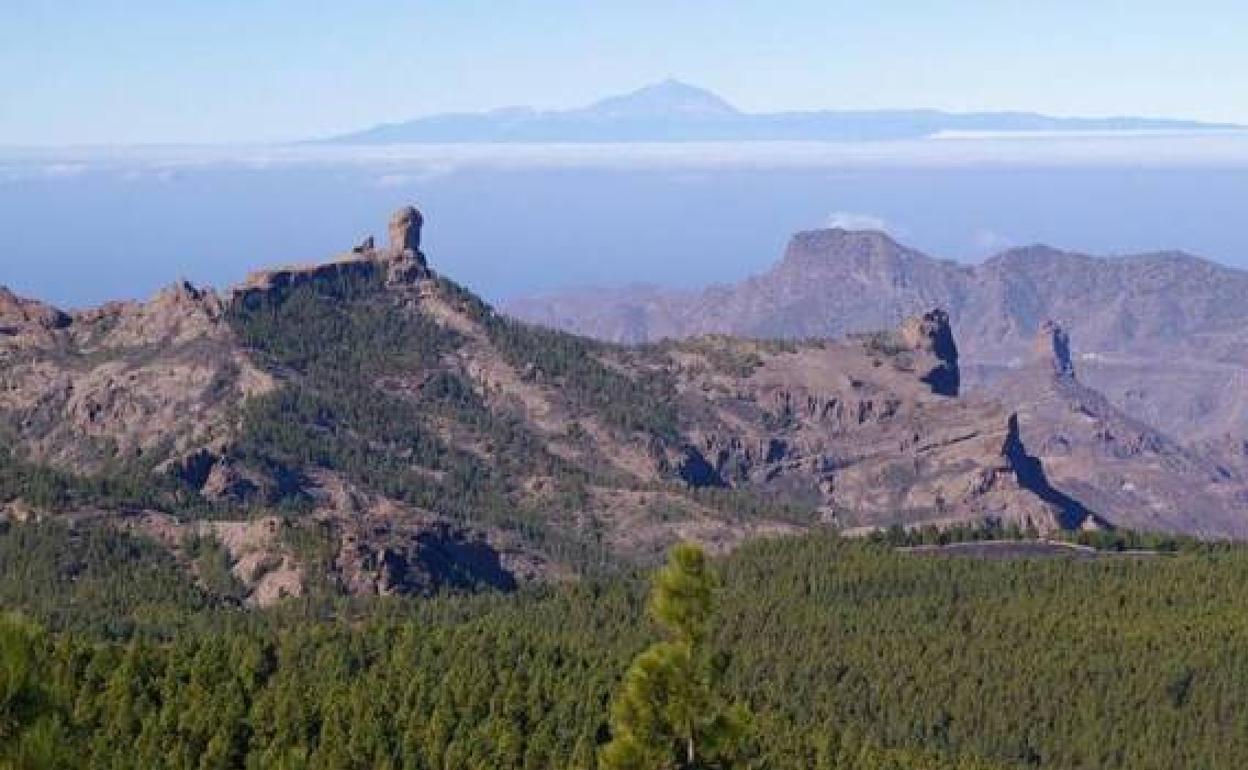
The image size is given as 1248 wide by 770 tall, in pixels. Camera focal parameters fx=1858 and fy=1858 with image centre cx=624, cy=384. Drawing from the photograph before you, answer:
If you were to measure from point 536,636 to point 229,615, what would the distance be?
39.9 meters

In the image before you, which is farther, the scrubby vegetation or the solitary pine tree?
the scrubby vegetation

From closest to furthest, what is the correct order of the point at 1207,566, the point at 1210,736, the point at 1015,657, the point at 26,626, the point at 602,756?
the point at 26,626 < the point at 602,756 < the point at 1210,736 < the point at 1015,657 < the point at 1207,566

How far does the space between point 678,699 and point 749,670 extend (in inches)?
4406

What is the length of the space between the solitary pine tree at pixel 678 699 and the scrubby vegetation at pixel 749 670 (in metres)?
30.2

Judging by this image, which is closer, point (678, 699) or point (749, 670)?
point (678, 699)

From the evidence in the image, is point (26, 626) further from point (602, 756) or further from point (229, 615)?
point (229, 615)

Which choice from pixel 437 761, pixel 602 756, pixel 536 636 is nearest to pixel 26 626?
pixel 602 756

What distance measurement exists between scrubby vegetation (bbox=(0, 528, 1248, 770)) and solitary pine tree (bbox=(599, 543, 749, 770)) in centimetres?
3018

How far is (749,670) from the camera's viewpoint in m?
166

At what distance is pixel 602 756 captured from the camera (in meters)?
55.7

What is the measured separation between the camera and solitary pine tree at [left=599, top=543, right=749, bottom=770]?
55.4 meters

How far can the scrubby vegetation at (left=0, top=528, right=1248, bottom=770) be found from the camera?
380 feet

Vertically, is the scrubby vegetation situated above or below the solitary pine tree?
below

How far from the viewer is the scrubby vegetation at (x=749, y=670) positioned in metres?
116
